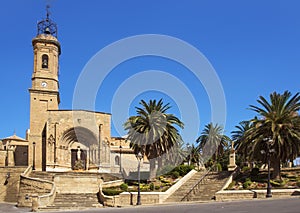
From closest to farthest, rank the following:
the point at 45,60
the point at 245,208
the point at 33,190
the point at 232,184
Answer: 1. the point at 245,208
2. the point at 232,184
3. the point at 33,190
4. the point at 45,60

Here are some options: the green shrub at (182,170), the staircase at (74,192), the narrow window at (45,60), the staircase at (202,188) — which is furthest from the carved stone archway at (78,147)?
the staircase at (202,188)

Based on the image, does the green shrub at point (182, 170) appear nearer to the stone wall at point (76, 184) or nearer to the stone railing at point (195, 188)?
the stone railing at point (195, 188)

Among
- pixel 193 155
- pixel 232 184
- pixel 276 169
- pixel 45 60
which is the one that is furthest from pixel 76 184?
pixel 193 155

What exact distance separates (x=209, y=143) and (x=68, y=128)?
70.0 feet

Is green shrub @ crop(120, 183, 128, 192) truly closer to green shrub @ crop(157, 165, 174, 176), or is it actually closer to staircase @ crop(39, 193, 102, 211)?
staircase @ crop(39, 193, 102, 211)

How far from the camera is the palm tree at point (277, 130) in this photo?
30969mm

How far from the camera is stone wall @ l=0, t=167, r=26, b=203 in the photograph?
39625mm

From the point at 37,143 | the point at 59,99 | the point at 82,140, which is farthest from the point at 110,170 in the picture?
the point at 59,99

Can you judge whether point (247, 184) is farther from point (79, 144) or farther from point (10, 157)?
point (10, 157)

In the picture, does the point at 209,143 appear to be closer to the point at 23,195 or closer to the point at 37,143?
the point at 37,143

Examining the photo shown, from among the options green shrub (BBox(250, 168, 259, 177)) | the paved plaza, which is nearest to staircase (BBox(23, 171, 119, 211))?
the paved plaza

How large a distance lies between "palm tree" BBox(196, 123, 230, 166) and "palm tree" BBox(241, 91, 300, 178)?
22146 mm

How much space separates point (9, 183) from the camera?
40250mm

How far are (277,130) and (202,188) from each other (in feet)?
24.6
